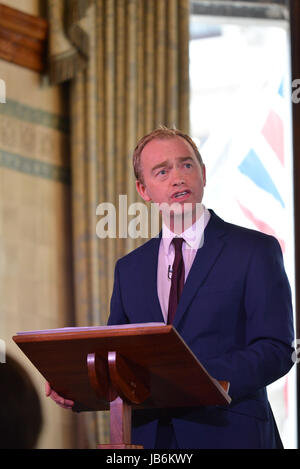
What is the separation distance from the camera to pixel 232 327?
2.49 metres

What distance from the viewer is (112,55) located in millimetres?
5094

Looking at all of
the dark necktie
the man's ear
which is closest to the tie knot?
the dark necktie

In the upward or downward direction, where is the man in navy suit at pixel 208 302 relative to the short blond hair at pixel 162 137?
downward

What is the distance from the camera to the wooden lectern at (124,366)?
2.08 m

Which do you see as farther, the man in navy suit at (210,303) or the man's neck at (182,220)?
the man's neck at (182,220)

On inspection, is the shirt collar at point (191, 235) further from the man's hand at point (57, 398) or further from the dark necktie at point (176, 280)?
the man's hand at point (57, 398)

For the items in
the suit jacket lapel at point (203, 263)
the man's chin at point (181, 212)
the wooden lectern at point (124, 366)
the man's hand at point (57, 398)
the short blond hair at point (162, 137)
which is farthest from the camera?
the short blond hair at point (162, 137)

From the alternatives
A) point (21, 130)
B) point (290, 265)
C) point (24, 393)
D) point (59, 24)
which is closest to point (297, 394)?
point (290, 265)

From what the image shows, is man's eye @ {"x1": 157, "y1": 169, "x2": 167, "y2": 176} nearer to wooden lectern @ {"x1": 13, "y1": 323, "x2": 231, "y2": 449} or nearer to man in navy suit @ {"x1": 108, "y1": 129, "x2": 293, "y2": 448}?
man in navy suit @ {"x1": 108, "y1": 129, "x2": 293, "y2": 448}

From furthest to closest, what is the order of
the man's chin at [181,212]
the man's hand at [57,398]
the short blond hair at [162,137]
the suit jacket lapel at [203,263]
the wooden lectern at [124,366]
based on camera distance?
the short blond hair at [162,137] < the man's chin at [181,212] < the suit jacket lapel at [203,263] < the man's hand at [57,398] < the wooden lectern at [124,366]

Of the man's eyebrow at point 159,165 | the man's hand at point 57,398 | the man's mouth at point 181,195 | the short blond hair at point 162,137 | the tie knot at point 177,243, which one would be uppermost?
the short blond hair at point 162,137

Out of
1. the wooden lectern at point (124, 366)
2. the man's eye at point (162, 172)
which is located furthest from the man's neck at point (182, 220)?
the wooden lectern at point (124, 366)

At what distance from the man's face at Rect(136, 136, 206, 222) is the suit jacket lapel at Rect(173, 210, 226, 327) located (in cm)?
12

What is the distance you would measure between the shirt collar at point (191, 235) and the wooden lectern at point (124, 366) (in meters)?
0.57
